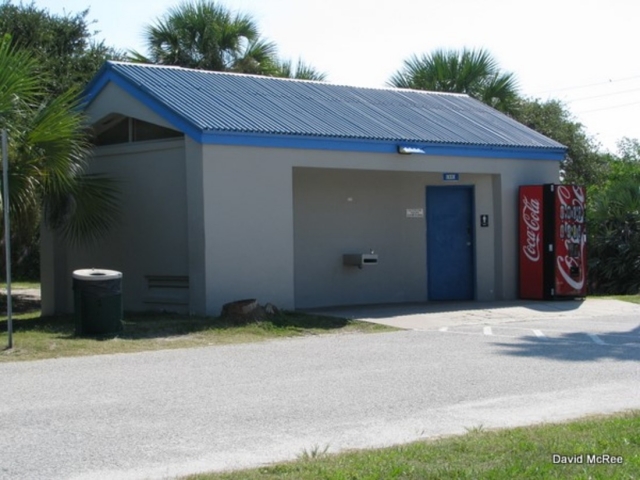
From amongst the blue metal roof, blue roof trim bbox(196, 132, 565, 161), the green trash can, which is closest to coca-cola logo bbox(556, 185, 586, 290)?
blue roof trim bbox(196, 132, 565, 161)

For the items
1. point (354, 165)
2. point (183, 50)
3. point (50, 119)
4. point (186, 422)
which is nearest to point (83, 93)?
point (50, 119)

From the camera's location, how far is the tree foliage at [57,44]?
2506 centimetres

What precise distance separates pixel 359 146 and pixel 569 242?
16.2 feet

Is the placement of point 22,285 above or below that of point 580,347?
above

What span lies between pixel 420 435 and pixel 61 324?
31.8 ft

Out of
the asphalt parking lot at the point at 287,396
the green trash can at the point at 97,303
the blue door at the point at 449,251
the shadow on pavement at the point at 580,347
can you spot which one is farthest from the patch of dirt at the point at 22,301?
the shadow on pavement at the point at 580,347

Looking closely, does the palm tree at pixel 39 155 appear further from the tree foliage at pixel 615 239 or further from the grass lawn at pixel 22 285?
the tree foliage at pixel 615 239

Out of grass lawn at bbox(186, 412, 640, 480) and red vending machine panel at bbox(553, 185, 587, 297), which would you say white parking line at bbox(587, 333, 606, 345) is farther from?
grass lawn at bbox(186, 412, 640, 480)

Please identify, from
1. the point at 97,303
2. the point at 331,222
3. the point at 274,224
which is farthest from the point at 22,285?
the point at 97,303

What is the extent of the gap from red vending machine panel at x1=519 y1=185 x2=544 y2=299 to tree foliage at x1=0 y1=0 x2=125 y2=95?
10.9 m

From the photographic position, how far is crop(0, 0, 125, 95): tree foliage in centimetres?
2506

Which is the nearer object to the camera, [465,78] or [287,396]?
[287,396]

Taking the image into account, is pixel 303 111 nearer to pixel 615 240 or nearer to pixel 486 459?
pixel 615 240

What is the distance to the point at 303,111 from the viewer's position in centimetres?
1891
